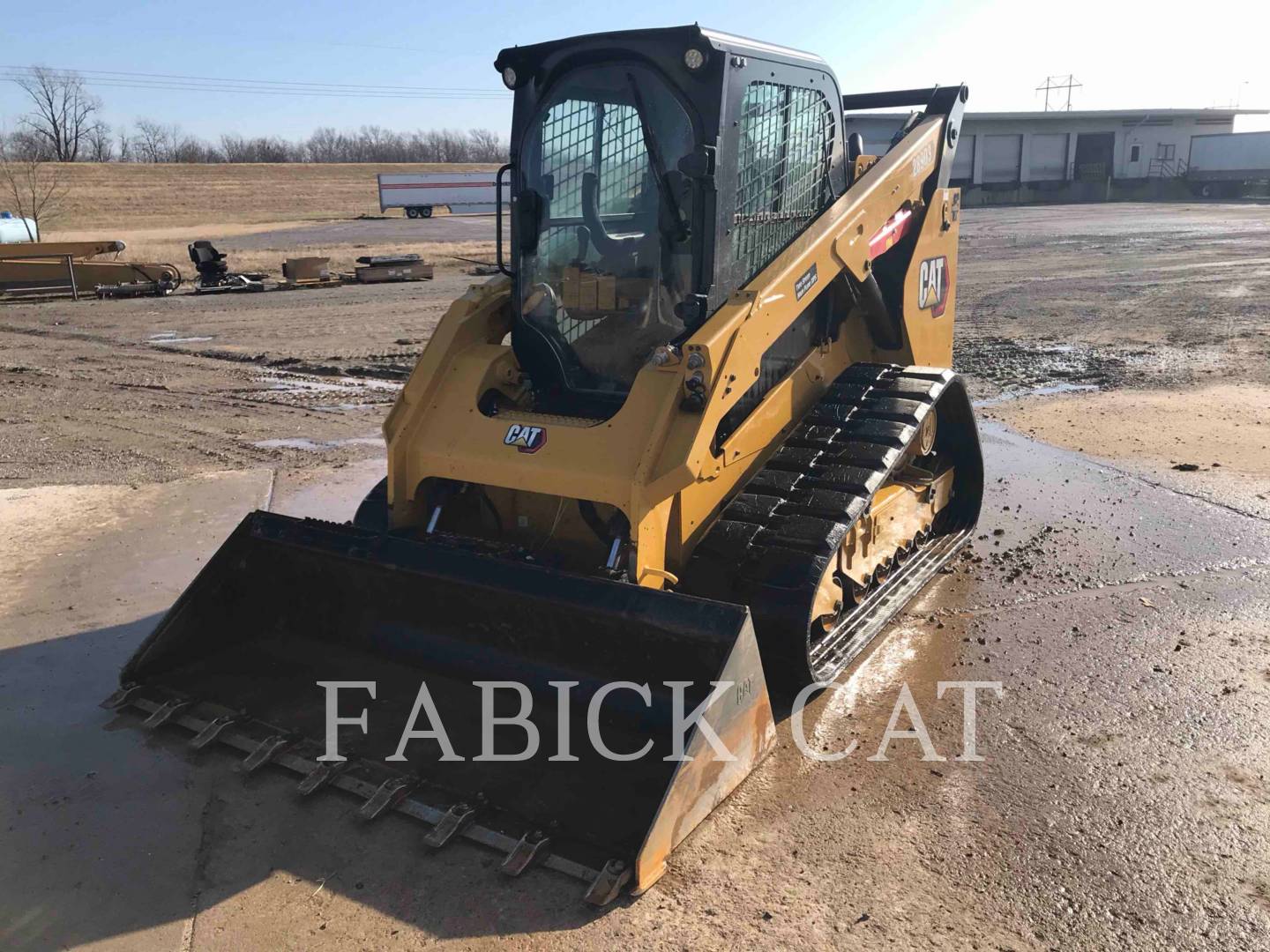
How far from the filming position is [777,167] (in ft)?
15.5

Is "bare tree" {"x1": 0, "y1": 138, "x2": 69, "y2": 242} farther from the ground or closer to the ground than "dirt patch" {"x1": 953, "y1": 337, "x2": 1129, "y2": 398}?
farther from the ground

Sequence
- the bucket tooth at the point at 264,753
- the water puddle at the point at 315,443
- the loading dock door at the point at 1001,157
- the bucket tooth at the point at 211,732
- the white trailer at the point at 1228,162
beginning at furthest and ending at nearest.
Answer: the loading dock door at the point at 1001,157 → the white trailer at the point at 1228,162 → the water puddle at the point at 315,443 → the bucket tooth at the point at 211,732 → the bucket tooth at the point at 264,753

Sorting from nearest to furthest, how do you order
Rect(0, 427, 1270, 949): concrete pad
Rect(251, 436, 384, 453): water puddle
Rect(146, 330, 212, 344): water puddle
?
Rect(0, 427, 1270, 949): concrete pad
Rect(251, 436, 384, 453): water puddle
Rect(146, 330, 212, 344): water puddle

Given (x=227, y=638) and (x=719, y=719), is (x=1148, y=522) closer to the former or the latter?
(x=719, y=719)

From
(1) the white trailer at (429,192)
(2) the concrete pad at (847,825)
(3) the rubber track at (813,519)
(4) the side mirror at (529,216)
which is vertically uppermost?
(1) the white trailer at (429,192)

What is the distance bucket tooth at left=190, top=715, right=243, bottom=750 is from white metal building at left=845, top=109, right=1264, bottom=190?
50.1 meters

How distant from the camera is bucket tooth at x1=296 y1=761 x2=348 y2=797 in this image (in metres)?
3.70

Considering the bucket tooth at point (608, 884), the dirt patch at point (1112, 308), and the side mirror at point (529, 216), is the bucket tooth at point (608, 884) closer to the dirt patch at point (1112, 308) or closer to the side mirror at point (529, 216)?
the side mirror at point (529, 216)

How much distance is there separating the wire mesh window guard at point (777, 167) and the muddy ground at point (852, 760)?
1.99 metres

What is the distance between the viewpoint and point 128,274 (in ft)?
67.6

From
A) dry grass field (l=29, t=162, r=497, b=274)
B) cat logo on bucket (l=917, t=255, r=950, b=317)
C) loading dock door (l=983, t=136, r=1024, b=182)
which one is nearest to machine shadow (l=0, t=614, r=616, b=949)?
cat logo on bucket (l=917, t=255, r=950, b=317)

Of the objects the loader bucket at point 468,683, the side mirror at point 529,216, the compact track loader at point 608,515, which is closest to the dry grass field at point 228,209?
the side mirror at point 529,216

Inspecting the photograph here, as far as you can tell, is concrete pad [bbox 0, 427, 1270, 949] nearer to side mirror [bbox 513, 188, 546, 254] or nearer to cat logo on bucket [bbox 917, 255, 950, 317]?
cat logo on bucket [bbox 917, 255, 950, 317]

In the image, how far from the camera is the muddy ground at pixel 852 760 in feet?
10.2
